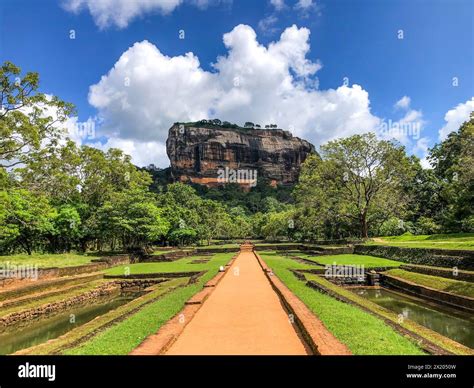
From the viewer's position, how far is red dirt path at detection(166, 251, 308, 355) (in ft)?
20.6

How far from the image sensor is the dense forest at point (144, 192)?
17922 mm

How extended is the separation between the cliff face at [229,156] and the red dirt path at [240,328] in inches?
5557

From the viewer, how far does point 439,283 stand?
47.9 feet

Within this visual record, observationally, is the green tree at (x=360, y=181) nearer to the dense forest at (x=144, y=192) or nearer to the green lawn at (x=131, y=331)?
the dense forest at (x=144, y=192)

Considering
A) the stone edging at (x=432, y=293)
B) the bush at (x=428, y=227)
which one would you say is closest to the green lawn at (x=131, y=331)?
the stone edging at (x=432, y=293)

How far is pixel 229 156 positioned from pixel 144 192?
132 meters

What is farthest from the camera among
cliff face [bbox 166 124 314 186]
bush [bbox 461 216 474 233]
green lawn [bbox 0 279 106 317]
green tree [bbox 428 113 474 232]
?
cliff face [bbox 166 124 314 186]

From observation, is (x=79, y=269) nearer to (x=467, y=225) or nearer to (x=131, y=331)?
(x=131, y=331)

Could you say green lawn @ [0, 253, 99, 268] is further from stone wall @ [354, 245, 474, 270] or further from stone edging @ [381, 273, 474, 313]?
stone wall @ [354, 245, 474, 270]

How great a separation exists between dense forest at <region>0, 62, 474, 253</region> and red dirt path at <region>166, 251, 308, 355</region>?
11608 millimetres

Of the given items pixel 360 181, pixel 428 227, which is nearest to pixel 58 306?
pixel 360 181

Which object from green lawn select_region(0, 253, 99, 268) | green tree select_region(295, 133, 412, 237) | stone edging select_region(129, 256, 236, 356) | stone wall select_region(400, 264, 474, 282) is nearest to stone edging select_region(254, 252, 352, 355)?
stone edging select_region(129, 256, 236, 356)
